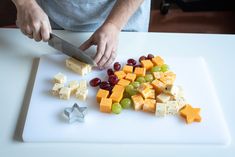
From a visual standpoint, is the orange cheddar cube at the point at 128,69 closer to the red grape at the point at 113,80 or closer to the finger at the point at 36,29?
the red grape at the point at 113,80

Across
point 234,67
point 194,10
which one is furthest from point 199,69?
point 194,10

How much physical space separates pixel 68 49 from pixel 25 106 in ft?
0.54

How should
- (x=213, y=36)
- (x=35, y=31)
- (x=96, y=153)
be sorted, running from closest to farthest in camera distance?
(x=96, y=153), (x=35, y=31), (x=213, y=36)

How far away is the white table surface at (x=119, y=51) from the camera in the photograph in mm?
670

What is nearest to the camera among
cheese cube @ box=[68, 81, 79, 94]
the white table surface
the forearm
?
the white table surface

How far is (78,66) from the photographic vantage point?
818 millimetres

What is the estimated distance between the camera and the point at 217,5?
74.9 inches

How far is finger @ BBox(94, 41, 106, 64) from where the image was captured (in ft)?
2.71

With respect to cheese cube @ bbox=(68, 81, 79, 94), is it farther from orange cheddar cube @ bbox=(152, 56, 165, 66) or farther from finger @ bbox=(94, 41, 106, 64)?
orange cheddar cube @ bbox=(152, 56, 165, 66)

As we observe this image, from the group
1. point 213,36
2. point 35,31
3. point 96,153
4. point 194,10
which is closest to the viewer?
point 96,153

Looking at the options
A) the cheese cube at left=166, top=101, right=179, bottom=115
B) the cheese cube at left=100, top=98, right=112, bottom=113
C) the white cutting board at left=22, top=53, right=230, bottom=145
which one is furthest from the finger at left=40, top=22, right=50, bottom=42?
the cheese cube at left=166, top=101, right=179, bottom=115

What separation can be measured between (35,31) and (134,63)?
241 mm

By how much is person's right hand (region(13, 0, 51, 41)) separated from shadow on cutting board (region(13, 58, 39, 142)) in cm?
7

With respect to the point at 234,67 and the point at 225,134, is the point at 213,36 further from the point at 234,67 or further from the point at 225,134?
the point at 225,134
